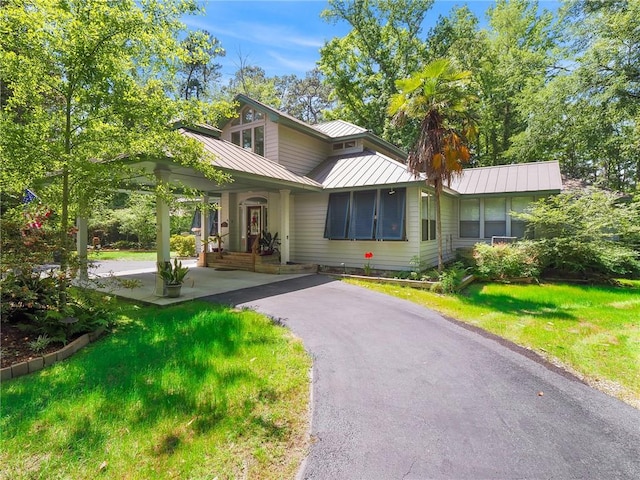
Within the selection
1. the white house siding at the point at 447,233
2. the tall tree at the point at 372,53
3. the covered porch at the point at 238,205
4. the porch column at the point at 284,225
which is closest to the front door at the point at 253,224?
the covered porch at the point at 238,205

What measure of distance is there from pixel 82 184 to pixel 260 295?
4.31 meters

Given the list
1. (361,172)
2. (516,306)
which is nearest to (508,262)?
(516,306)

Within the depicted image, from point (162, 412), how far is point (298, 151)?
11487 mm

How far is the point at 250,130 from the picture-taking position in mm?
13164

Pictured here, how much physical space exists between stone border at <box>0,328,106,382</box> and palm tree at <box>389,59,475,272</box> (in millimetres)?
8481

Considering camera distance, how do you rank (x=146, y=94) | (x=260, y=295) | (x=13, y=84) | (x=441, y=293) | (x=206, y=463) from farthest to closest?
(x=441, y=293), (x=260, y=295), (x=146, y=94), (x=13, y=84), (x=206, y=463)

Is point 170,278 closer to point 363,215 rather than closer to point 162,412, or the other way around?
point 162,412

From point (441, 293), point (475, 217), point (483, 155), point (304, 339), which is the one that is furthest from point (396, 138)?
point (304, 339)

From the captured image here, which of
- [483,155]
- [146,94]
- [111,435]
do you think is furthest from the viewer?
[483,155]

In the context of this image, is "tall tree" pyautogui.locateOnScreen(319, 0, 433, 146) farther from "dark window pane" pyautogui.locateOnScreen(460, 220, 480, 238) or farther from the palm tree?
the palm tree

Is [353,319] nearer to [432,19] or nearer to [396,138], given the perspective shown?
[396,138]

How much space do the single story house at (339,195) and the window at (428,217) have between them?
0.12 ft

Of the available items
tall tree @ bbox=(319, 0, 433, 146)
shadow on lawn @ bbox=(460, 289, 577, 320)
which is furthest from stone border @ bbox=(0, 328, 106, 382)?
tall tree @ bbox=(319, 0, 433, 146)

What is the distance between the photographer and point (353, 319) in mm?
6164
